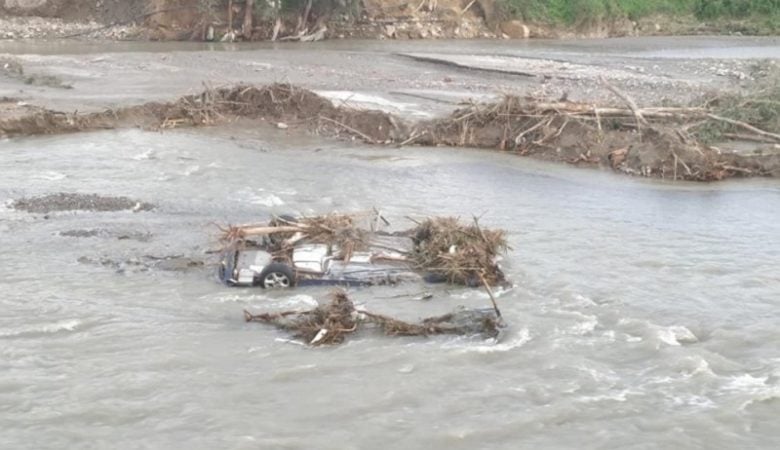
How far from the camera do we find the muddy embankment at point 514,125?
1719 cm

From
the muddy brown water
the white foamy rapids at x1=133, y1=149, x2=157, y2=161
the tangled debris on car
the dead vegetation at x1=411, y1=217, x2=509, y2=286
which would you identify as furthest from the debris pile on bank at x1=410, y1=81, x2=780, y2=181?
the dead vegetation at x1=411, y1=217, x2=509, y2=286

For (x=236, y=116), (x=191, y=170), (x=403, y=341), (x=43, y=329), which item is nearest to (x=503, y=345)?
(x=403, y=341)

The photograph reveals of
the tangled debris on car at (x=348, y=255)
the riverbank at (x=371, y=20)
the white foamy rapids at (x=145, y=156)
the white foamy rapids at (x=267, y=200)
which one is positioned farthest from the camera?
the riverbank at (x=371, y=20)

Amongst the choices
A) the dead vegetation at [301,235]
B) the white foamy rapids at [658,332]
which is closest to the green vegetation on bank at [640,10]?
the dead vegetation at [301,235]

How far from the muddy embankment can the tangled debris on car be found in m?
7.77

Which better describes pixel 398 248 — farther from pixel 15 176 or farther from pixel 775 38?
pixel 775 38

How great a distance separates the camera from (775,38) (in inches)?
1961

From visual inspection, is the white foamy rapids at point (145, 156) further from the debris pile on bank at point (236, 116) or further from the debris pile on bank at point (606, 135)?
the debris pile on bank at point (606, 135)

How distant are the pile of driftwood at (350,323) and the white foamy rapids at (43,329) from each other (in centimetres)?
160

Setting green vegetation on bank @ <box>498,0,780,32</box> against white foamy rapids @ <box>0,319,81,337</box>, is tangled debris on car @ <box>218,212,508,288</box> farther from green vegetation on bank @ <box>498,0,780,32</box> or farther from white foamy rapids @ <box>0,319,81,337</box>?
green vegetation on bank @ <box>498,0,780,32</box>

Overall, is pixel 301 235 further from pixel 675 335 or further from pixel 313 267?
pixel 675 335

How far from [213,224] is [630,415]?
21.9ft

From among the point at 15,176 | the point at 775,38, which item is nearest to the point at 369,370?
the point at 15,176

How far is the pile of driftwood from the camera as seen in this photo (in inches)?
328
